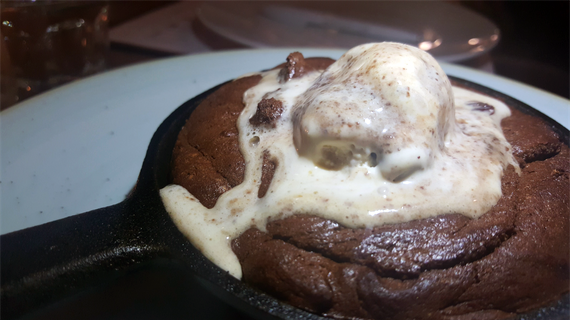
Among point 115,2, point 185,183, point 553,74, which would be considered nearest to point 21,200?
point 185,183

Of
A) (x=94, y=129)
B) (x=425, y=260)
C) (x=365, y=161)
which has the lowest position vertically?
(x=94, y=129)

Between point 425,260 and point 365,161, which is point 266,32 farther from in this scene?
point 425,260

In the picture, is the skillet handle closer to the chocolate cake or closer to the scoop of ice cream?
the chocolate cake

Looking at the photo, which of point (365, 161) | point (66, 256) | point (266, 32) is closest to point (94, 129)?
point (66, 256)

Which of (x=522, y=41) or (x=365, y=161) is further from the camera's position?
(x=522, y=41)

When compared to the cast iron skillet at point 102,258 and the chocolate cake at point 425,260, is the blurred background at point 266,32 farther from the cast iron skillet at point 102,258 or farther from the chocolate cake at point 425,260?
the chocolate cake at point 425,260

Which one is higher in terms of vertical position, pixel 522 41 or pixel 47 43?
pixel 522 41
